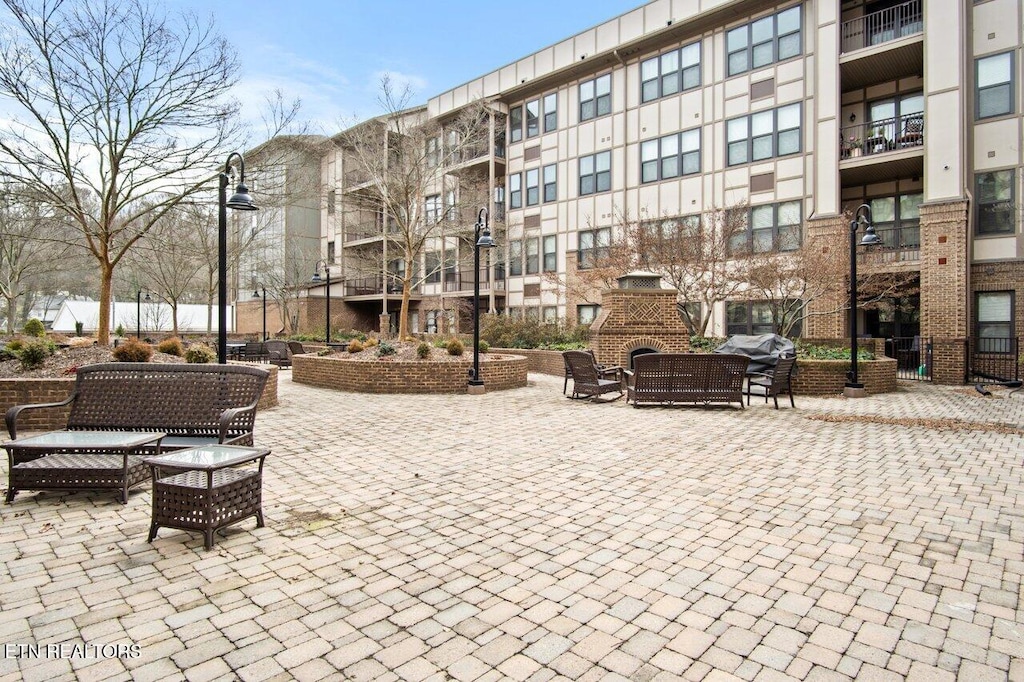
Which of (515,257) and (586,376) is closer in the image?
(586,376)

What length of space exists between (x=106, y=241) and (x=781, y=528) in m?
12.8

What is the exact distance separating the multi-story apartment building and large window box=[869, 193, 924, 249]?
63 mm

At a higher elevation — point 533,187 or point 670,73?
point 670,73

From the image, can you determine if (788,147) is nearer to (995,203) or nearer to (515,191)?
(995,203)

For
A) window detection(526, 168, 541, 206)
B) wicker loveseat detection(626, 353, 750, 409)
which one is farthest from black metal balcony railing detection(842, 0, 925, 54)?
wicker loveseat detection(626, 353, 750, 409)

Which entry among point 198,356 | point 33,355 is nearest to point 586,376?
point 198,356

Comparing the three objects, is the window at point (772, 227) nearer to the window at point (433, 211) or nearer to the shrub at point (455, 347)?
the window at point (433, 211)

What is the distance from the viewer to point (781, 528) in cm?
437

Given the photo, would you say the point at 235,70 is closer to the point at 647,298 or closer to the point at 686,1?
the point at 647,298

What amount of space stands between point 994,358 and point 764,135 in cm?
1061

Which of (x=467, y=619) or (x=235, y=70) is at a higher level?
(x=235, y=70)

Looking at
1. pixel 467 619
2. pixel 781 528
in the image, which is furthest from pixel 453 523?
pixel 781 528

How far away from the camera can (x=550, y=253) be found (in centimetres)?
2866

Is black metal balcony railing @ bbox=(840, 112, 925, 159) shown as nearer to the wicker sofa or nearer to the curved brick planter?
the curved brick planter
